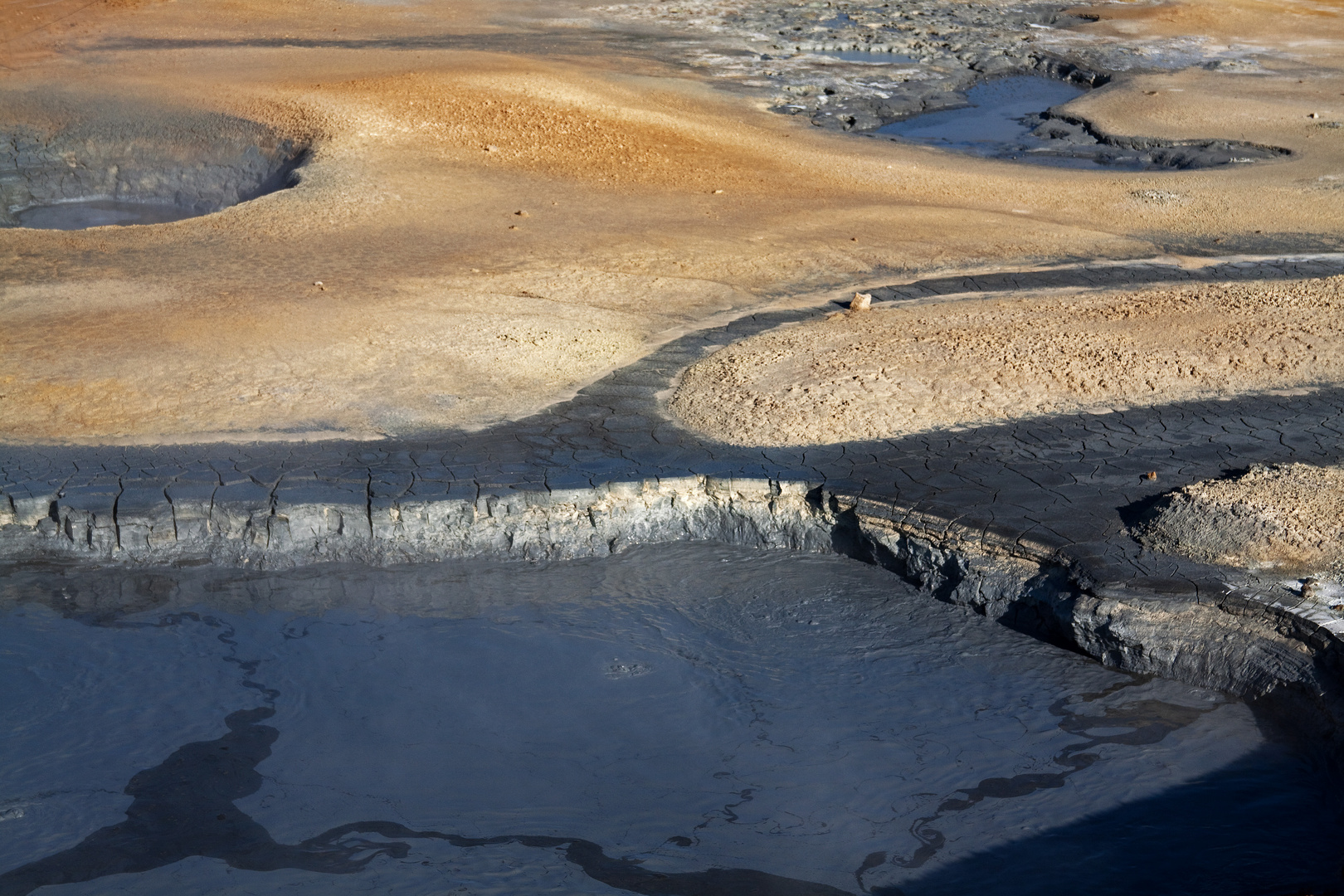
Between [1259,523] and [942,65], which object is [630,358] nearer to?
[1259,523]

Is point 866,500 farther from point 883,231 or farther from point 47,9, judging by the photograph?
point 47,9

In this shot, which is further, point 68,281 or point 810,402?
point 68,281

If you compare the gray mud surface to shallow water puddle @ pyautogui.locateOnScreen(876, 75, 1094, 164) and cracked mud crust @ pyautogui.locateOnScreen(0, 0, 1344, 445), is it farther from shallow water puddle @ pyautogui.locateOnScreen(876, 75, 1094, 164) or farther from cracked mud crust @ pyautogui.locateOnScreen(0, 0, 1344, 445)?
cracked mud crust @ pyautogui.locateOnScreen(0, 0, 1344, 445)

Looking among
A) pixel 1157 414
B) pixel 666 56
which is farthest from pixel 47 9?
pixel 1157 414

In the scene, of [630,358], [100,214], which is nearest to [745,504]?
[630,358]

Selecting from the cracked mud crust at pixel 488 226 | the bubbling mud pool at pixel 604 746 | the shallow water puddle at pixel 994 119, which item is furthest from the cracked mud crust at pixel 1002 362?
the shallow water puddle at pixel 994 119

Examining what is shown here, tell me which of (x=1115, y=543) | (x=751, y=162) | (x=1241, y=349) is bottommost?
(x=1115, y=543)
